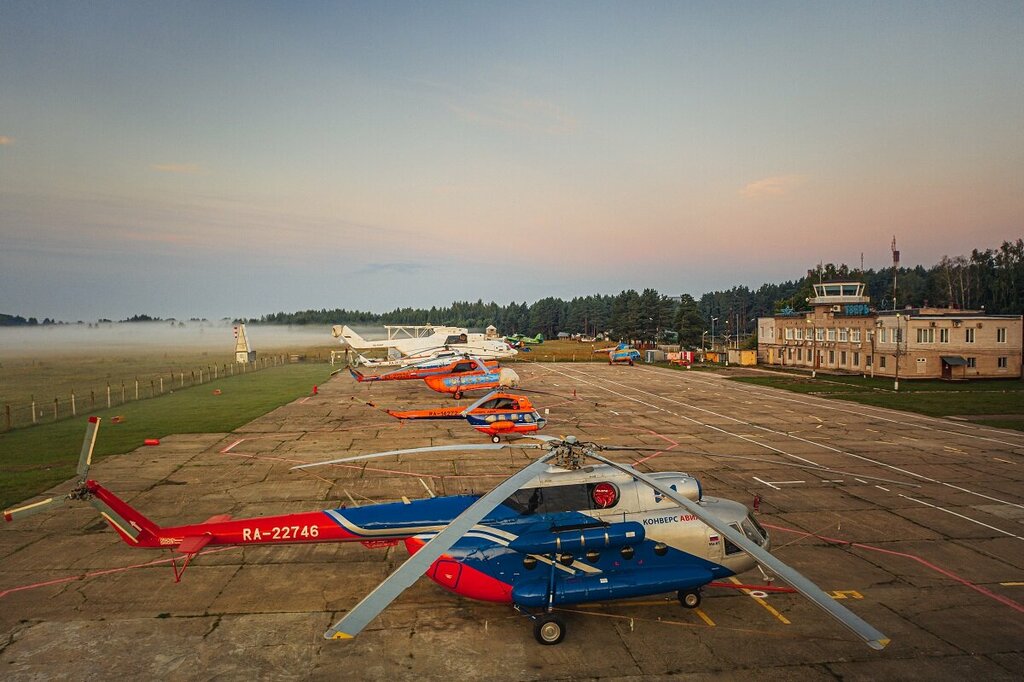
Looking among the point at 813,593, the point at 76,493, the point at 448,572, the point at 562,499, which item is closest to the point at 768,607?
the point at 562,499

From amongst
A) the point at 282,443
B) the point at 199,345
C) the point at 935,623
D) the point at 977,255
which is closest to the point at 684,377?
the point at 282,443

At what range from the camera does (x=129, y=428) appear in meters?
30.3

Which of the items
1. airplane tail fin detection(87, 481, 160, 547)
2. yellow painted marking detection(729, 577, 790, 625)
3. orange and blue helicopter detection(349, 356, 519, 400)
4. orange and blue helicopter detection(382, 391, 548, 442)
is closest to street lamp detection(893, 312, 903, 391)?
orange and blue helicopter detection(349, 356, 519, 400)

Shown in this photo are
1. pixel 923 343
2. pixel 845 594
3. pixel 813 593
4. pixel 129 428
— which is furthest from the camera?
pixel 923 343

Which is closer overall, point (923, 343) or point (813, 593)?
point (813, 593)

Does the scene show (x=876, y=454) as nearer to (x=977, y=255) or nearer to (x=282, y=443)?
(x=282, y=443)

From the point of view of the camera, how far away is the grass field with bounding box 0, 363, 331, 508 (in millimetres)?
20984

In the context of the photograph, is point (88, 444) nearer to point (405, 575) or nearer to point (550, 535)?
point (405, 575)

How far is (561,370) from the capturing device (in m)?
69.9

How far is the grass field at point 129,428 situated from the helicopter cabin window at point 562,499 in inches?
692

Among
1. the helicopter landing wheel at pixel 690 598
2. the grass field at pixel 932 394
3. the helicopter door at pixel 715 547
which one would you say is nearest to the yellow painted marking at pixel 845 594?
the helicopter door at pixel 715 547

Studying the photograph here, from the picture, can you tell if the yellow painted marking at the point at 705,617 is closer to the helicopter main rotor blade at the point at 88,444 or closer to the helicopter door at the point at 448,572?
the helicopter door at the point at 448,572

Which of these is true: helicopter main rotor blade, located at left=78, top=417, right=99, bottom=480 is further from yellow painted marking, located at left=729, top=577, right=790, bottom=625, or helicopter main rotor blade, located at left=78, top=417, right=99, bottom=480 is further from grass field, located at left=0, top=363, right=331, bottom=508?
yellow painted marking, located at left=729, top=577, right=790, bottom=625

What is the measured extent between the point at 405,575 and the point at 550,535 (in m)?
4.98
